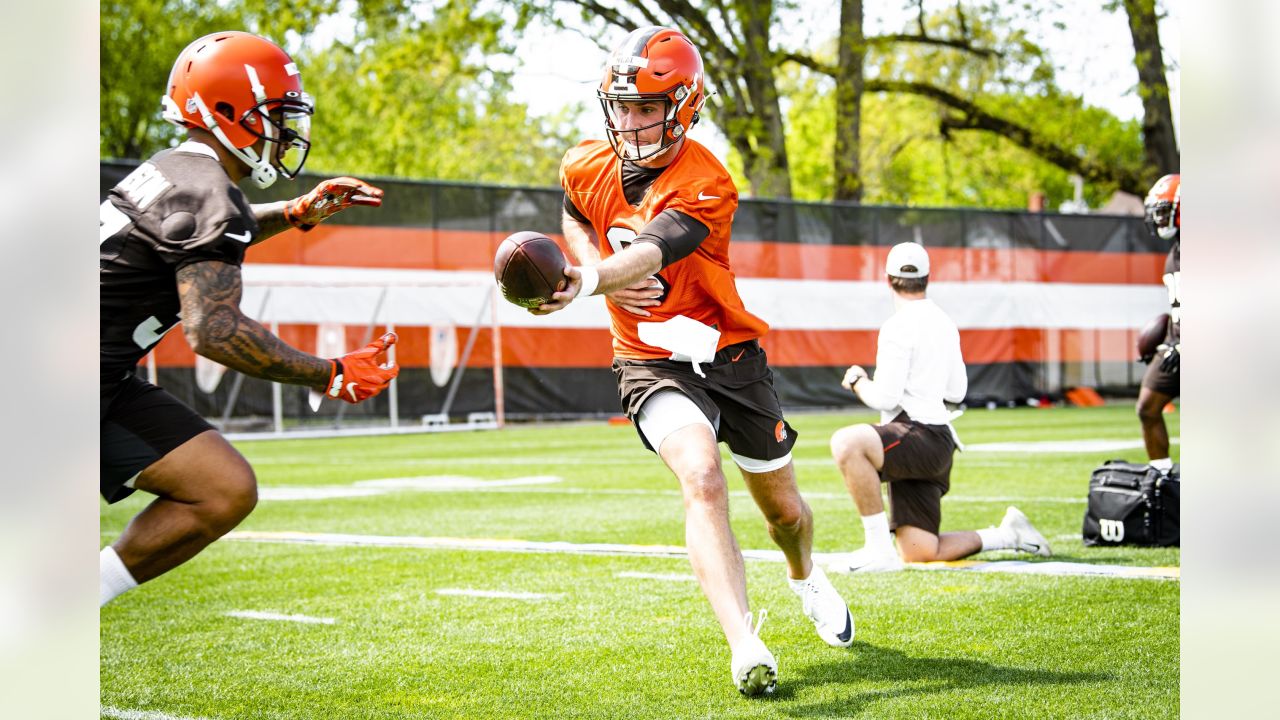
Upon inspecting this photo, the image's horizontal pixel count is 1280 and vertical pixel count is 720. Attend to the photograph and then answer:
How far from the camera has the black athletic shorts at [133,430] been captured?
13.6 ft

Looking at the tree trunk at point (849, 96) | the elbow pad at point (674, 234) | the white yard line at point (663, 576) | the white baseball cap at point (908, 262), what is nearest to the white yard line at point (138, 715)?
the elbow pad at point (674, 234)

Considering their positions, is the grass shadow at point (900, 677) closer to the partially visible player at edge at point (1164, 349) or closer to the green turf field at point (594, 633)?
the green turf field at point (594, 633)

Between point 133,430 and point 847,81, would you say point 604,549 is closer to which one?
point 133,430

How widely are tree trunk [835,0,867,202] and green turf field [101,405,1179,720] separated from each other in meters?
16.1

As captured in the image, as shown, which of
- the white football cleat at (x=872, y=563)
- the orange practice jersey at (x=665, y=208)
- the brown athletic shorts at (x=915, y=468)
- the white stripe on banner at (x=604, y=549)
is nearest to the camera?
the orange practice jersey at (x=665, y=208)

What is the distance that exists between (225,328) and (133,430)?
22.8 inches

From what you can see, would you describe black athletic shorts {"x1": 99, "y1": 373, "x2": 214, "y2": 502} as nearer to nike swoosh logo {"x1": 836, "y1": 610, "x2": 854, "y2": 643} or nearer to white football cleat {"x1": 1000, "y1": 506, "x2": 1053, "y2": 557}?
nike swoosh logo {"x1": 836, "y1": 610, "x2": 854, "y2": 643}

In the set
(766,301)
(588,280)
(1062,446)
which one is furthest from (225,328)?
(766,301)

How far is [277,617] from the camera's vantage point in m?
5.96

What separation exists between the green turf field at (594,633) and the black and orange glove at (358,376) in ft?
3.40

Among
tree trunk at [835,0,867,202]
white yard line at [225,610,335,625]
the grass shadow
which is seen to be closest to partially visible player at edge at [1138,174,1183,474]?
the grass shadow

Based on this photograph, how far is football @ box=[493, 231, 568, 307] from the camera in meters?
3.84
